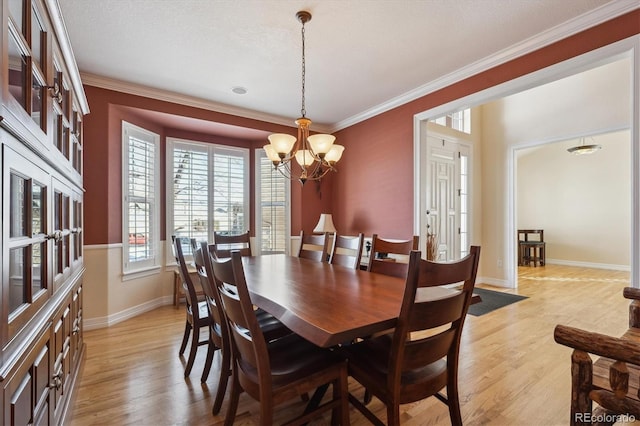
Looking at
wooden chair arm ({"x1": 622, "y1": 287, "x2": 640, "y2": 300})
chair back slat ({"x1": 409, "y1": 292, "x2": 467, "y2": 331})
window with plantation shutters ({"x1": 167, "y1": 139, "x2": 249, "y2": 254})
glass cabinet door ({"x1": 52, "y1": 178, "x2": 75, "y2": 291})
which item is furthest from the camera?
→ window with plantation shutters ({"x1": 167, "y1": 139, "x2": 249, "y2": 254})

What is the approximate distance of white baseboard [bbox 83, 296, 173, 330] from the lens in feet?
10.4

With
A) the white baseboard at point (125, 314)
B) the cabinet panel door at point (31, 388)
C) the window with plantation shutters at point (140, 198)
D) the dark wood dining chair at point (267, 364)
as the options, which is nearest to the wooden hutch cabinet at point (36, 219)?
the cabinet panel door at point (31, 388)

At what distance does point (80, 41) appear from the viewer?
8.47ft

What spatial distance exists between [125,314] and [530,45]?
16.2 ft

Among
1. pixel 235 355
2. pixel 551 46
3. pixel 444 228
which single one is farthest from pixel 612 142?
pixel 235 355

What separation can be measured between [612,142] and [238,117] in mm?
7670

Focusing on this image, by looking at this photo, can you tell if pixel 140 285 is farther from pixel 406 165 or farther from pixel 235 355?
pixel 406 165

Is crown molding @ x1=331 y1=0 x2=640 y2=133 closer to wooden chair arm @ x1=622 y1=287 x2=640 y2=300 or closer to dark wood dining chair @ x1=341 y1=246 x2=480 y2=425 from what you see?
wooden chair arm @ x1=622 y1=287 x2=640 y2=300

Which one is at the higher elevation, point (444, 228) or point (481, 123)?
point (481, 123)

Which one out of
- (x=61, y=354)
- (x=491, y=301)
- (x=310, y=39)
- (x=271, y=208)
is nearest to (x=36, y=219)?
(x=61, y=354)

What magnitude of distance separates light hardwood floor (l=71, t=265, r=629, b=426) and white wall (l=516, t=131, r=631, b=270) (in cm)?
373

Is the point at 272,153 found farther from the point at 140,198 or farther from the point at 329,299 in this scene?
the point at 140,198

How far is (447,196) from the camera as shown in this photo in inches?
189

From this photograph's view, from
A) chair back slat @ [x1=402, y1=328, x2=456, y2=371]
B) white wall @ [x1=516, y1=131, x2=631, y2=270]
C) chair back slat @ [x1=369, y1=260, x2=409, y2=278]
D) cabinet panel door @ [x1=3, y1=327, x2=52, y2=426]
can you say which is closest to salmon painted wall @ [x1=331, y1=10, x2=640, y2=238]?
chair back slat @ [x1=369, y1=260, x2=409, y2=278]
